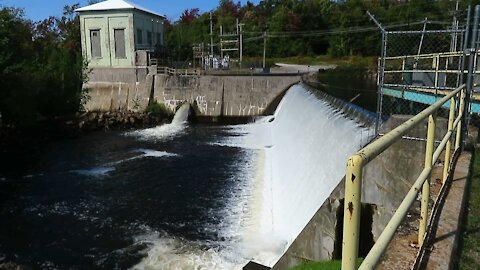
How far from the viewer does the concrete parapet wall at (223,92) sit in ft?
83.3

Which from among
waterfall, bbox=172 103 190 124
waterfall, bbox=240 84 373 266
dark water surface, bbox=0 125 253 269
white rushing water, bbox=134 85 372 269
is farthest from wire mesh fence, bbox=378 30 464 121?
waterfall, bbox=172 103 190 124

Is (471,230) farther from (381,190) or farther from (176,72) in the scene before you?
(176,72)

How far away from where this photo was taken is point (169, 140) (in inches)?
795

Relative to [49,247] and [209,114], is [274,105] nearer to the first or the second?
[209,114]

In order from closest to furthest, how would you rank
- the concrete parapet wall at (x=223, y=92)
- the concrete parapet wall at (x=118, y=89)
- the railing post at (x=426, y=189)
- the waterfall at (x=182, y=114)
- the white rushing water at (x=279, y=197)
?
1. the railing post at (x=426, y=189)
2. the white rushing water at (x=279, y=197)
3. the concrete parapet wall at (x=223, y=92)
4. the waterfall at (x=182, y=114)
5. the concrete parapet wall at (x=118, y=89)

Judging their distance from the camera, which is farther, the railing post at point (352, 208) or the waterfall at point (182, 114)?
the waterfall at point (182, 114)

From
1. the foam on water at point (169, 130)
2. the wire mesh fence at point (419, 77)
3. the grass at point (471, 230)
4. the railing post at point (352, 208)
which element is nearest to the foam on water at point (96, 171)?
the foam on water at point (169, 130)

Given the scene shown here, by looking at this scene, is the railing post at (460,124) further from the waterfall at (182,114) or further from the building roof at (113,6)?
the building roof at (113,6)

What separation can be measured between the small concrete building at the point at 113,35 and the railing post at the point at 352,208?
27.9 m

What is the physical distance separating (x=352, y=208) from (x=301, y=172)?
29.3ft

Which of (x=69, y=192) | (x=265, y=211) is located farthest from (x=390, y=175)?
(x=69, y=192)

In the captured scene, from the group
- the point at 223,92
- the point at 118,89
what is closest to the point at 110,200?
the point at 223,92

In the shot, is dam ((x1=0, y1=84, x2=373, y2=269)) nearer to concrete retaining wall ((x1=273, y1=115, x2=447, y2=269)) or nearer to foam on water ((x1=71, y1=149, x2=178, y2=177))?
foam on water ((x1=71, y1=149, x2=178, y2=177))

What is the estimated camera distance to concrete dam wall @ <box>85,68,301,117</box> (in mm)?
25453
